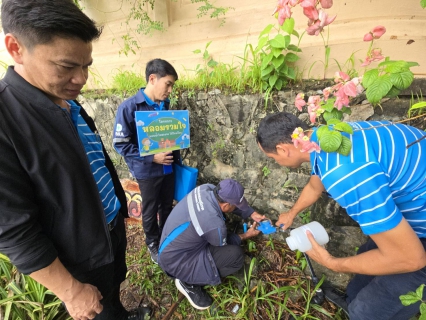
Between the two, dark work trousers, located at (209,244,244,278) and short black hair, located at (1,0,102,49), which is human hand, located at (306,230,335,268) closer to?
dark work trousers, located at (209,244,244,278)

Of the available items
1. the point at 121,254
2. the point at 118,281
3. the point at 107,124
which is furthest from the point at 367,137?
the point at 107,124

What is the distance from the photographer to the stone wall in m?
2.00

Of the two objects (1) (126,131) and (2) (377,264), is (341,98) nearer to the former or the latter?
(2) (377,264)

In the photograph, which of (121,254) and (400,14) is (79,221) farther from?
(400,14)

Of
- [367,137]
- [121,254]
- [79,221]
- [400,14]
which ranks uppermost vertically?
[400,14]

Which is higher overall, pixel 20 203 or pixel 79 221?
pixel 20 203

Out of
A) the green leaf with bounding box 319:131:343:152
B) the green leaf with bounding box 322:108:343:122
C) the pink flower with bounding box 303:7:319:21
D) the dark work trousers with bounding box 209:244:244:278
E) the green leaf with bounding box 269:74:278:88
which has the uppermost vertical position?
the pink flower with bounding box 303:7:319:21

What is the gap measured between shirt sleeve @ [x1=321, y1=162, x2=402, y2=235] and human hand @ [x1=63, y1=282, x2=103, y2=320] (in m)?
1.37

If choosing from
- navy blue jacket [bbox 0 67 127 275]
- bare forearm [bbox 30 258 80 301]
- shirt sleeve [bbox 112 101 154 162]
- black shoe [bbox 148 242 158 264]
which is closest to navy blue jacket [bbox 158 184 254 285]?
black shoe [bbox 148 242 158 264]

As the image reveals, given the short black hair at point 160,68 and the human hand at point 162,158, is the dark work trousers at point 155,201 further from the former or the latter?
the short black hair at point 160,68

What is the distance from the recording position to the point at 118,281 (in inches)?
66.6

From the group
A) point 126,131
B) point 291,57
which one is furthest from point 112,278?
point 291,57

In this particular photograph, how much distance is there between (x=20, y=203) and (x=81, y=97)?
331 cm

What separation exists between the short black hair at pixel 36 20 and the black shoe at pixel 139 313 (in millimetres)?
2366
